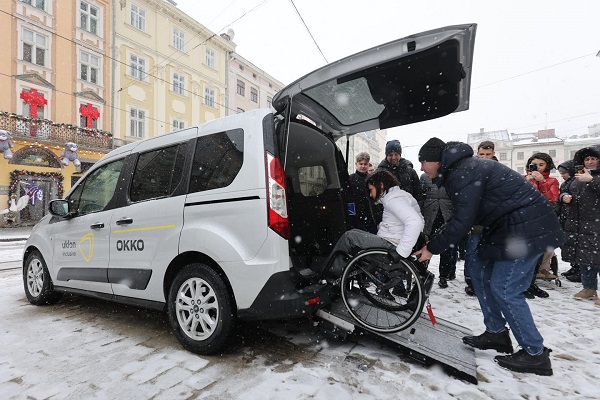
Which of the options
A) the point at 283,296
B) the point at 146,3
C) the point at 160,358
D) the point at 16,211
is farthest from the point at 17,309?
the point at 146,3

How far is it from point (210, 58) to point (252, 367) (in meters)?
27.8

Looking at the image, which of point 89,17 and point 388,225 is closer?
point 388,225

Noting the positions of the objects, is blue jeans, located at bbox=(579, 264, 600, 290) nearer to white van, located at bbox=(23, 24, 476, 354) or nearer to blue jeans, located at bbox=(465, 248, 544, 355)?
blue jeans, located at bbox=(465, 248, 544, 355)

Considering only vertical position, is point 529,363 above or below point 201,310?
below

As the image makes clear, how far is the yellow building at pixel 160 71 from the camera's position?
67.6 ft

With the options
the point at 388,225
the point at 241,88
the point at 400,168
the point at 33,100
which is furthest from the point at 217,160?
the point at 241,88

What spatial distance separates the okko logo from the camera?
3.12 metres

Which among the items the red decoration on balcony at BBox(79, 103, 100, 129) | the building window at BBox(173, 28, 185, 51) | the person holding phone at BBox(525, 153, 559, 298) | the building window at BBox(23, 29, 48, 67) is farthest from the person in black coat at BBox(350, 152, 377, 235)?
the building window at BBox(173, 28, 185, 51)

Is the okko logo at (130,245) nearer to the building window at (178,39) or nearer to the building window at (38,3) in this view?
the building window at (38,3)

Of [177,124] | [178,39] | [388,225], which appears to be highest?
[178,39]

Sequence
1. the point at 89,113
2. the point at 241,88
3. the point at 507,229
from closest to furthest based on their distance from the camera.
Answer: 1. the point at 507,229
2. the point at 89,113
3. the point at 241,88

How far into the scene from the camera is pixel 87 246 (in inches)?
144

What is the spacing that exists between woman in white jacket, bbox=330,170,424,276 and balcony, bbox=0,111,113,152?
19310 millimetres

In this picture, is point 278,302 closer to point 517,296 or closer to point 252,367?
point 252,367
